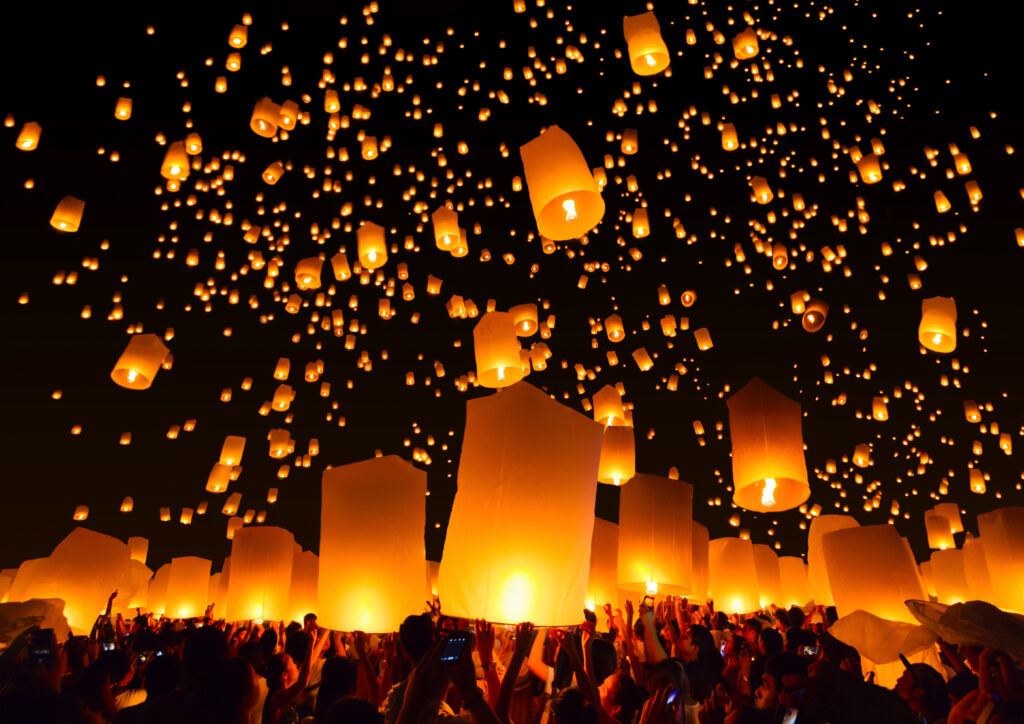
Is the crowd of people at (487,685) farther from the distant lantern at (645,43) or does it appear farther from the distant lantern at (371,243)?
the distant lantern at (371,243)

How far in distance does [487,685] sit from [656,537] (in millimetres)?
3134

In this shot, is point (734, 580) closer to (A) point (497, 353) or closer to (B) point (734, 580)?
(B) point (734, 580)

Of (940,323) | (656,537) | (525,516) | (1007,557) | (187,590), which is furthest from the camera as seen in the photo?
(187,590)

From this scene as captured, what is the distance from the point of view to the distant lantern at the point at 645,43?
16.6ft

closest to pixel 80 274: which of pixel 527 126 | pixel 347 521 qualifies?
pixel 527 126

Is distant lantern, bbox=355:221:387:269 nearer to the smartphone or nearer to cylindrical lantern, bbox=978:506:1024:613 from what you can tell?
the smartphone

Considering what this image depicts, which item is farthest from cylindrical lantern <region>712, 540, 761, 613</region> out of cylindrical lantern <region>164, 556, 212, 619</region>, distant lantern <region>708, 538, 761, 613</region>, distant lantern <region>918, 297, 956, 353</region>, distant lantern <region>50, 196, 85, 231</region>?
distant lantern <region>50, 196, 85, 231</region>

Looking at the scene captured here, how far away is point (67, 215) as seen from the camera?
7.79 meters

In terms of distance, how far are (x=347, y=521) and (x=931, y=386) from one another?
11832mm

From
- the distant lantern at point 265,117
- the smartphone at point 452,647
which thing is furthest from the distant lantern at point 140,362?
the smartphone at point 452,647

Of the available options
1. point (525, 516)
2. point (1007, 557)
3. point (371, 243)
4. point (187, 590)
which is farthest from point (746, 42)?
point (187, 590)

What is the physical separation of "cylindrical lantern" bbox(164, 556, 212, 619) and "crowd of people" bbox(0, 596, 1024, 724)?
19.7 ft

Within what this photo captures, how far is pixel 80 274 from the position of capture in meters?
11.6

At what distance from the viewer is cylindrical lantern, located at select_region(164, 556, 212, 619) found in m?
9.52
